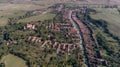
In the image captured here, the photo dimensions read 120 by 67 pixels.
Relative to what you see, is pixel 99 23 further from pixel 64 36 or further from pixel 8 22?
pixel 8 22

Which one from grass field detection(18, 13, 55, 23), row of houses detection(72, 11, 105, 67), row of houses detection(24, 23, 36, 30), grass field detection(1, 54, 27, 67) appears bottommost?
row of houses detection(72, 11, 105, 67)

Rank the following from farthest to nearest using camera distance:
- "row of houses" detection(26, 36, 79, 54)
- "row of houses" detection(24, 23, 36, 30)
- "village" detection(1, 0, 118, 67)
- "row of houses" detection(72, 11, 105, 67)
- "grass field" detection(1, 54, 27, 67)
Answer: "row of houses" detection(24, 23, 36, 30) → "row of houses" detection(26, 36, 79, 54) → "row of houses" detection(72, 11, 105, 67) → "village" detection(1, 0, 118, 67) → "grass field" detection(1, 54, 27, 67)

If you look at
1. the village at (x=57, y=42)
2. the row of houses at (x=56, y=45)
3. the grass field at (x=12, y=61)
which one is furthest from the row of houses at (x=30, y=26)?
the grass field at (x=12, y=61)

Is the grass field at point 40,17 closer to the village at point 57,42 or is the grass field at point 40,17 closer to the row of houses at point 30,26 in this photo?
→ the village at point 57,42

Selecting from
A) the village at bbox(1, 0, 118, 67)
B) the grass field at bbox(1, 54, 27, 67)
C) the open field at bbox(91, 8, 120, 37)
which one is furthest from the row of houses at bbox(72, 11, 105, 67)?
the grass field at bbox(1, 54, 27, 67)

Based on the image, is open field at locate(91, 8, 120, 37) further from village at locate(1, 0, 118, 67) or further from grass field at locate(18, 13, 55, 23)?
grass field at locate(18, 13, 55, 23)
